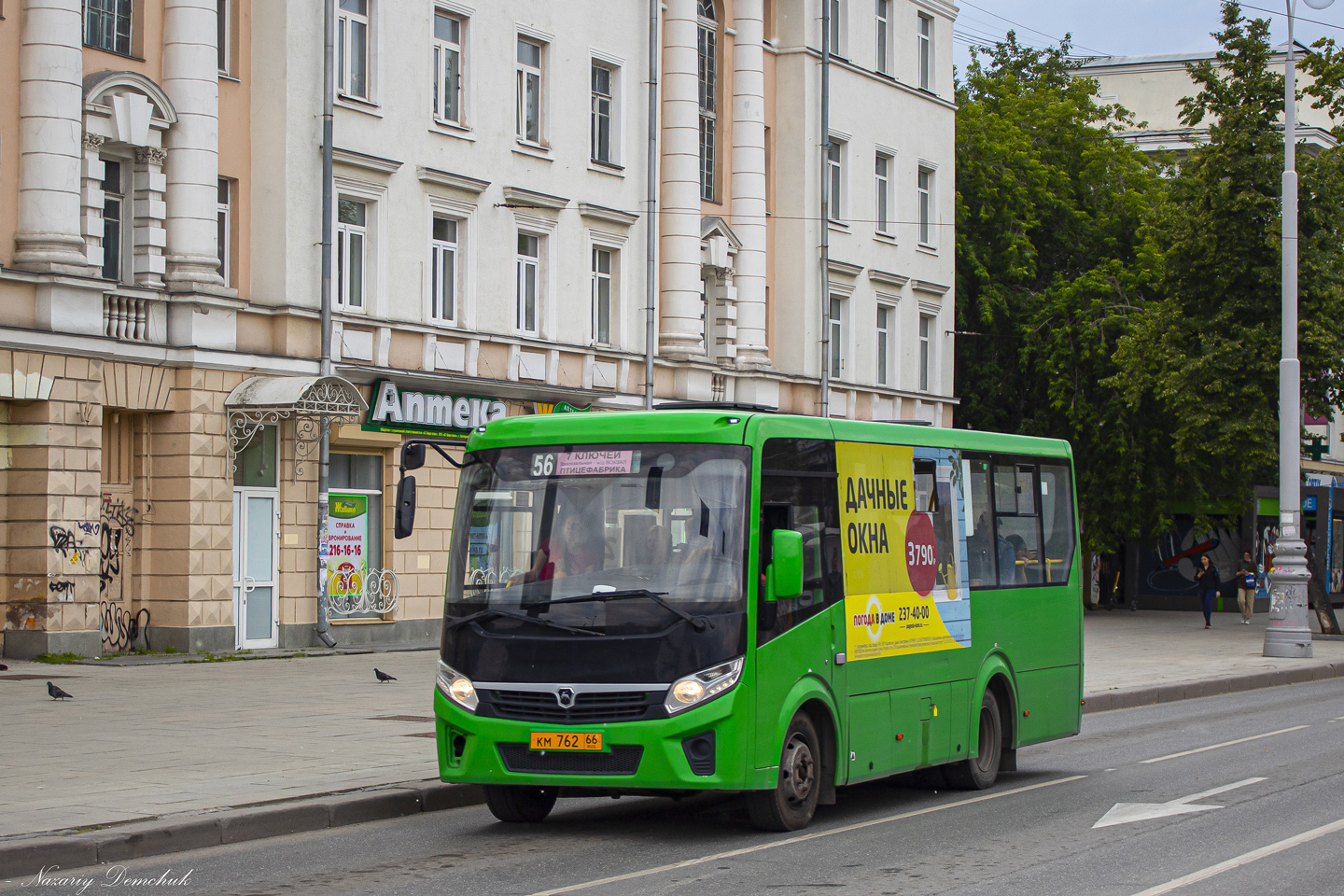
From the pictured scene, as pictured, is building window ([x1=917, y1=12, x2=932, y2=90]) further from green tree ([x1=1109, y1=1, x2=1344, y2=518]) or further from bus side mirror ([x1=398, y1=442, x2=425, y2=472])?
bus side mirror ([x1=398, y1=442, x2=425, y2=472])

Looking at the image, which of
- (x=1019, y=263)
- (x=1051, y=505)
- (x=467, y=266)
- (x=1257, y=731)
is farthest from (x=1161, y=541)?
(x=1051, y=505)

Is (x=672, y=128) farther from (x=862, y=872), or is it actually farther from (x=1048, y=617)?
(x=862, y=872)

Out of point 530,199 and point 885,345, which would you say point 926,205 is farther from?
point 530,199

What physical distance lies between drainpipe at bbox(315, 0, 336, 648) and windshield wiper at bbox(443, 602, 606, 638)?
1612 centimetres

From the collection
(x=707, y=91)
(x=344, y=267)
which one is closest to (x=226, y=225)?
(x=344, y=267)

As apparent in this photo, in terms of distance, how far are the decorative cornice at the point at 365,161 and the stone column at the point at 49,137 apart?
4.79m

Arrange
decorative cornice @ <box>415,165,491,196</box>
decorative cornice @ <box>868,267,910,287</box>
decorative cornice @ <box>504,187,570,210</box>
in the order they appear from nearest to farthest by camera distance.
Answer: decorative cornice @ <box>415,165,491,196</box>, decorative cornice @ <box>504,187,570,210</box>, decorative cornice @ <box>868,267,910,287</box>

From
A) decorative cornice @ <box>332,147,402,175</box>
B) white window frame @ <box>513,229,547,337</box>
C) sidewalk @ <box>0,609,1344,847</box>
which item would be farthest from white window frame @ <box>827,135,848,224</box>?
sidewalk @ <box>0,609,1344,847</box>

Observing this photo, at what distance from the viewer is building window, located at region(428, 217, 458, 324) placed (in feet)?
96.6

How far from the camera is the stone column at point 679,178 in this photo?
34531 mm

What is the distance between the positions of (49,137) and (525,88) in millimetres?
10380

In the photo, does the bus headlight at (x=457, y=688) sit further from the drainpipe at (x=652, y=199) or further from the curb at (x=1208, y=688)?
the drainpipe at (x=652, y=199)

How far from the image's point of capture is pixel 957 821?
11.3 metres

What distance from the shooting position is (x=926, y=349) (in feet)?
143
